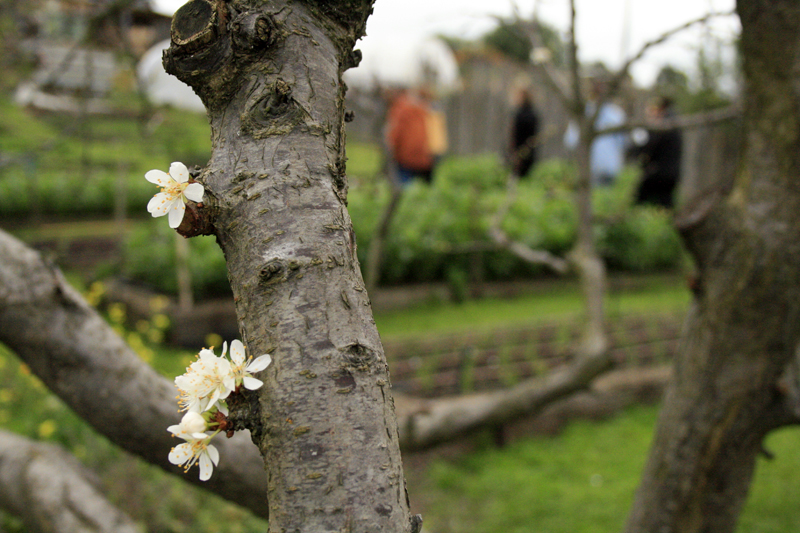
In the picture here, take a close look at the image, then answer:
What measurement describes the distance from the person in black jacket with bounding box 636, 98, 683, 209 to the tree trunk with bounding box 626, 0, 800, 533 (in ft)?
18.9

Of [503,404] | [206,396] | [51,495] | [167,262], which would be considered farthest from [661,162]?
[206,396]

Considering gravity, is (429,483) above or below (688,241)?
below

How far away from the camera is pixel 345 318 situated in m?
0.87

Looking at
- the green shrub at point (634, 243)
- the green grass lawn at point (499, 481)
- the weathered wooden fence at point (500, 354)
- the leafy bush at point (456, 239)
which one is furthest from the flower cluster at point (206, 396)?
the green shrub at point (634, 243)

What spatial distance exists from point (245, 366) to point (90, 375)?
111 cm

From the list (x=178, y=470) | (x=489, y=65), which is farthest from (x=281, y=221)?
(x=489, y=65)

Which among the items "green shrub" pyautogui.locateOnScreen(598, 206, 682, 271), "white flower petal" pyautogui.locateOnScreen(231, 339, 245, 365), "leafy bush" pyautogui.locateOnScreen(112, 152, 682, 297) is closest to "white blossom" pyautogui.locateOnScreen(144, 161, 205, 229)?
"white flower petal" pyautogui.locateOnScreen(231, 339, 245, 365)

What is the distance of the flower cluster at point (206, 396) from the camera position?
894 mm

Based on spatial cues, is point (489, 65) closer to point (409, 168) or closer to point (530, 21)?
point (409, 168)

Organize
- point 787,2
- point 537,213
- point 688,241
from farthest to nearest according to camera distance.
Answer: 1. point 537,213
2. point 688,241
3. point 787,2

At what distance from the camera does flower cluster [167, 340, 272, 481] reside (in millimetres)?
894

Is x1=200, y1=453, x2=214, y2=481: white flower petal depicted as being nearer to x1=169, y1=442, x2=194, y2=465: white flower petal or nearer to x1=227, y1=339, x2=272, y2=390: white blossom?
x1=169, y1=442, x2=194, y2=465: white flower petal

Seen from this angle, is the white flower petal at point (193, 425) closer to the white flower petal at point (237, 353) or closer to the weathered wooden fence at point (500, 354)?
the white flower petal at point (237, 353)

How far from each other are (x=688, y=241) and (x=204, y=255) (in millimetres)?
4922
